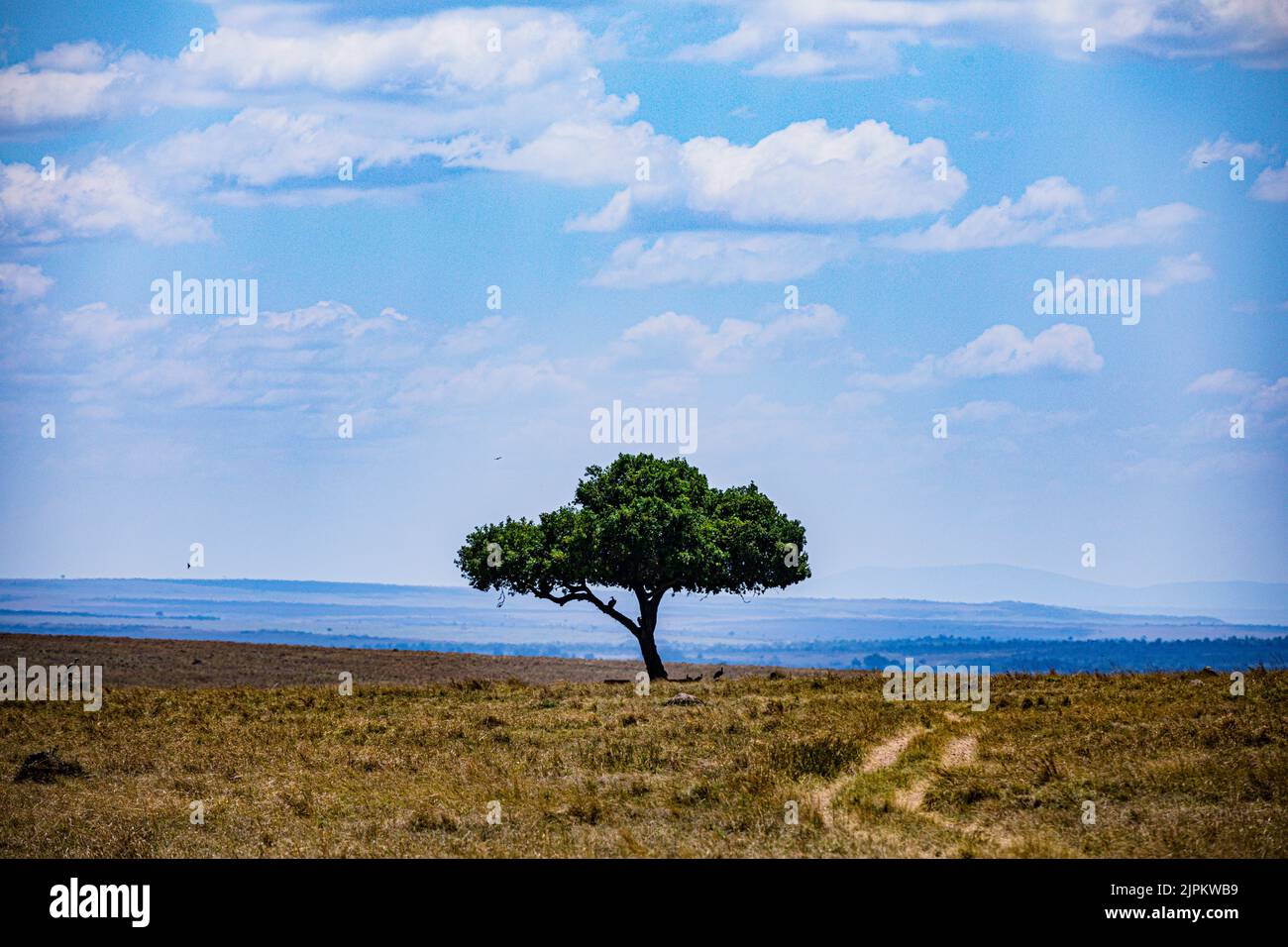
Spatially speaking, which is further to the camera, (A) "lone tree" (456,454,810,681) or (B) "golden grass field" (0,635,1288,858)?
(A) "lone tree" (456,454,810,681)

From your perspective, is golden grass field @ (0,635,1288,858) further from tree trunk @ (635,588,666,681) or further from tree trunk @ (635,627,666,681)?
tree trunk @ (635,627,666,681)

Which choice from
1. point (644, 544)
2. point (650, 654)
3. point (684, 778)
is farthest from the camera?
point (650, 654)

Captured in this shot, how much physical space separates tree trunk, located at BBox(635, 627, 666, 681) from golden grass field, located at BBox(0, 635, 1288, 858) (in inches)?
613

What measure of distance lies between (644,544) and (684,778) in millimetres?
27069

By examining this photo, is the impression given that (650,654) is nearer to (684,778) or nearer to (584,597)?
(584,597)

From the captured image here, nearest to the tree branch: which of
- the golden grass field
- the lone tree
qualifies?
the lone tree

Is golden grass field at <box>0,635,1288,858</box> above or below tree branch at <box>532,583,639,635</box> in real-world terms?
below

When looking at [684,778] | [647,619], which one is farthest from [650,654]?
[684,778]

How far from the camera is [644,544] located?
5706cm

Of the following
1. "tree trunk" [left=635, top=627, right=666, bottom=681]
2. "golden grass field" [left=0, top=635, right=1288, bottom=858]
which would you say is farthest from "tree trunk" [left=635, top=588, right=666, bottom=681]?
"golden grass field" [left=0, top=635, right=1288, bottom=858]

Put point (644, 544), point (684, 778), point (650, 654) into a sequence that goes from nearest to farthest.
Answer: point (684, 778)
point (644, 544)
point (650, 654)

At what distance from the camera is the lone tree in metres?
57.6

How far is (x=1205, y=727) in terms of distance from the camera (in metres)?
31.3

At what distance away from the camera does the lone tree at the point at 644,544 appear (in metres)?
57.6
